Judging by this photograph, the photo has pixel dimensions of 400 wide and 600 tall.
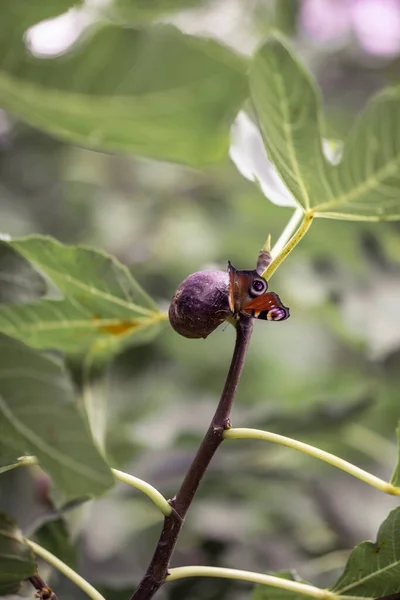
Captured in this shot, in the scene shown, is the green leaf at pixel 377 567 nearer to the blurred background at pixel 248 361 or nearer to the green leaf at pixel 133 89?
the blurred background at pixel 248 361

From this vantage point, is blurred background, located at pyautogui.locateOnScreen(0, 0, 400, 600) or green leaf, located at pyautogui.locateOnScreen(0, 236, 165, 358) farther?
blurred background, located at pyautogui.locateOnScreen(0, 0, 400, 600)

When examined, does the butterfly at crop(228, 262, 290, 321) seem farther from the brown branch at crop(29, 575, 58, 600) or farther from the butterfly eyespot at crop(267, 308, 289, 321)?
the brown branch at crop(29, 575, 58, 600)

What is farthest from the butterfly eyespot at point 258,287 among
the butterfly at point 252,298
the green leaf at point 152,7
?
the green leaf at point 152,7

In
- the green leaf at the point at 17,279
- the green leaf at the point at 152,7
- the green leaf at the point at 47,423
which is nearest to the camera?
the green leaf at the point at 47,423

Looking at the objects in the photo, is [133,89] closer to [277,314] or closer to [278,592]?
[277,314]

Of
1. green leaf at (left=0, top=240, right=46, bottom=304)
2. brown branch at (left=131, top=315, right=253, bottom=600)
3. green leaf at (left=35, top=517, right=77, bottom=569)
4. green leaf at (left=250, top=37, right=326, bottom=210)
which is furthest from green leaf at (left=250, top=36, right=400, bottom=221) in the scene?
green leaf at (left=35, top=517, right=77, bottom=569)

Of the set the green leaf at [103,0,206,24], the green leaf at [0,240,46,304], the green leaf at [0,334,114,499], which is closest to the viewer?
the green leaf at [0,334,114,499]
